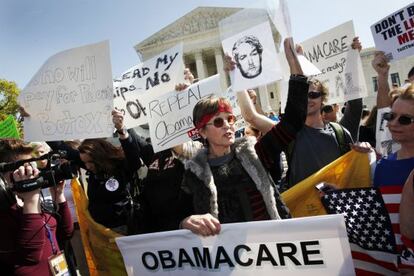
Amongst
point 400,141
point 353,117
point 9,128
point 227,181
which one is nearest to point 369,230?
point 400,141

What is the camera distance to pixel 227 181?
212 cm

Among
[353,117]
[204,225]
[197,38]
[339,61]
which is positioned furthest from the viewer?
[197,38]

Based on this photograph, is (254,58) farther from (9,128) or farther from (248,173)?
(9,128)

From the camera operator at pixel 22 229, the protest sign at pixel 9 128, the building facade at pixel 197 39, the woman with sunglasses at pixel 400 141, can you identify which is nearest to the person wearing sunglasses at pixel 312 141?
the woman with sunglasses at pixel 400 141

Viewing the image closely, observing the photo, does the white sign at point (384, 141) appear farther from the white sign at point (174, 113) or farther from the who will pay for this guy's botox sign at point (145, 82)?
the who will pay for this guy's botox sign at point (145, 82)

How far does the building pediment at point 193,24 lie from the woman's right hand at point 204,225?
56.5 m

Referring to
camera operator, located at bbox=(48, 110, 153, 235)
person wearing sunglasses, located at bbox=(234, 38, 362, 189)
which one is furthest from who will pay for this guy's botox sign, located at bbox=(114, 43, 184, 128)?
person wearing sunglasses, located at bbox=(234, 38, 362, 189)

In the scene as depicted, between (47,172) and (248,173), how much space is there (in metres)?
1.13

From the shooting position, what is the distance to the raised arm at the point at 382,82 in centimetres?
338

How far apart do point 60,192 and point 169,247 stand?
3.10 ft

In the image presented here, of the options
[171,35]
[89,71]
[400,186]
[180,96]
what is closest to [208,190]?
[400,186]

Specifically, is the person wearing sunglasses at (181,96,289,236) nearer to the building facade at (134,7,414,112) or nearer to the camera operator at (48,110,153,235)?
the camera operator at (48,110,153,235)

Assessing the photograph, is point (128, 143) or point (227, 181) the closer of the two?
point (227, 181)

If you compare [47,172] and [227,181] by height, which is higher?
[47,172]
